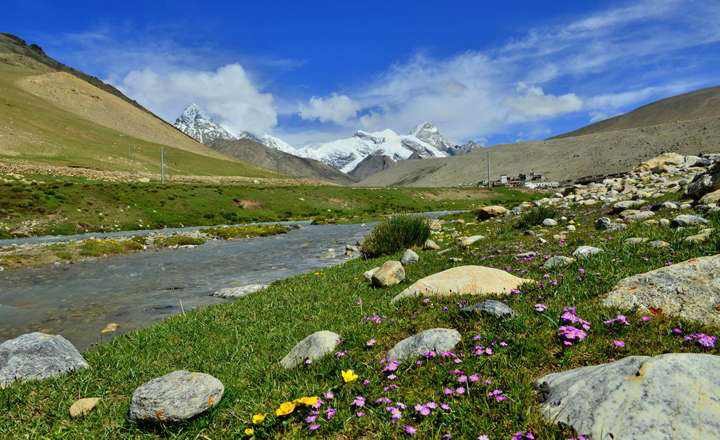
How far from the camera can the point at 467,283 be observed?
27.1 feet

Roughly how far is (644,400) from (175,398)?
4.85m

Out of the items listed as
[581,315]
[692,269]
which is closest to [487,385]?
[581,315]

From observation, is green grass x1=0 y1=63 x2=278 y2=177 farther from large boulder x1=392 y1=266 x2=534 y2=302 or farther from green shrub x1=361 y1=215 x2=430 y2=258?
large boulder x1=392 y1=266 x2=534 y2=302

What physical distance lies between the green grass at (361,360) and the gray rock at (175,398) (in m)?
0.15

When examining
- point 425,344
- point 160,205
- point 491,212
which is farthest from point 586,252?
point 160,205

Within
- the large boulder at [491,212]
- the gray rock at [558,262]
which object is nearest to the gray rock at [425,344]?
the gray rock at [558,262]

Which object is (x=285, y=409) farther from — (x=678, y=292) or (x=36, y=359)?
(x=36, y=359)

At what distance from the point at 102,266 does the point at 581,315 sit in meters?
24.0

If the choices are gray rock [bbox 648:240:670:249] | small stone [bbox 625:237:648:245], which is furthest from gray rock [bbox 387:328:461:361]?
small stone [bbox 625:237:648:245]

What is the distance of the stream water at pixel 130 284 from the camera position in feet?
39.7

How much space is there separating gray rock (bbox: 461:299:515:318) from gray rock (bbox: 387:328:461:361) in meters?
0.71

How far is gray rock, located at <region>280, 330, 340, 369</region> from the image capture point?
6.06m

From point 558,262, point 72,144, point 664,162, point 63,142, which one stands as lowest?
point 664,162

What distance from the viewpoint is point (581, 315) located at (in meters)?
5.74
